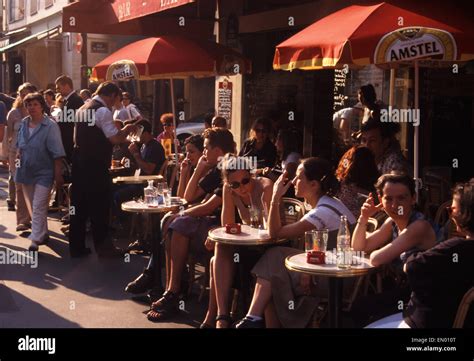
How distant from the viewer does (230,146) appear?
22.4 ft

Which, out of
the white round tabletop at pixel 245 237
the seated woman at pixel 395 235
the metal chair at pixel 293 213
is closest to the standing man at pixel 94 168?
the metal chair at pixel 293 213

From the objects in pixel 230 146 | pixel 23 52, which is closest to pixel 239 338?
pixel 230 146

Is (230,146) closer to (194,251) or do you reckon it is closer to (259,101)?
(194,251)

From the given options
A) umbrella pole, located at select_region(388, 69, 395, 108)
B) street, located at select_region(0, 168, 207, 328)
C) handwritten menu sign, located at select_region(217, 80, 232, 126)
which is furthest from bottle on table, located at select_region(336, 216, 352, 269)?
handwritten menu sign, located at select_region(217, 80, 232, 126)

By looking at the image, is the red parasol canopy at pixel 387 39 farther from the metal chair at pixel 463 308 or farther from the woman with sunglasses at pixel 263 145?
the woman with sunglasses at pixel 263 145

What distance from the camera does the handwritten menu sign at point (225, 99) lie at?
1217 centimetres

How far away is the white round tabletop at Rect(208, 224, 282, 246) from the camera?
5.30 metres

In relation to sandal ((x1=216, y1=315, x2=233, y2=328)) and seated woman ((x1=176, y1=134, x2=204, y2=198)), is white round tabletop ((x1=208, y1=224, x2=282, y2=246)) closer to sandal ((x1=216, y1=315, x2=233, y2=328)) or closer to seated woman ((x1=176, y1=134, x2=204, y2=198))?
sandal ((x1=216, y1=315, x2=233, y2=328))

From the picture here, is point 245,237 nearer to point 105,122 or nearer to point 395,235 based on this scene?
point 395,235

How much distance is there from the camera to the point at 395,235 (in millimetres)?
4855

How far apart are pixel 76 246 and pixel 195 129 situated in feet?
30.5

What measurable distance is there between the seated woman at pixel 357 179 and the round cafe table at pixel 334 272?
1281 millimetres

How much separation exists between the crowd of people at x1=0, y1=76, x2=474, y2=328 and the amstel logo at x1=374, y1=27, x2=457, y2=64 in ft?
3.26

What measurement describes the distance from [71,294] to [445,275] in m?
4.33
